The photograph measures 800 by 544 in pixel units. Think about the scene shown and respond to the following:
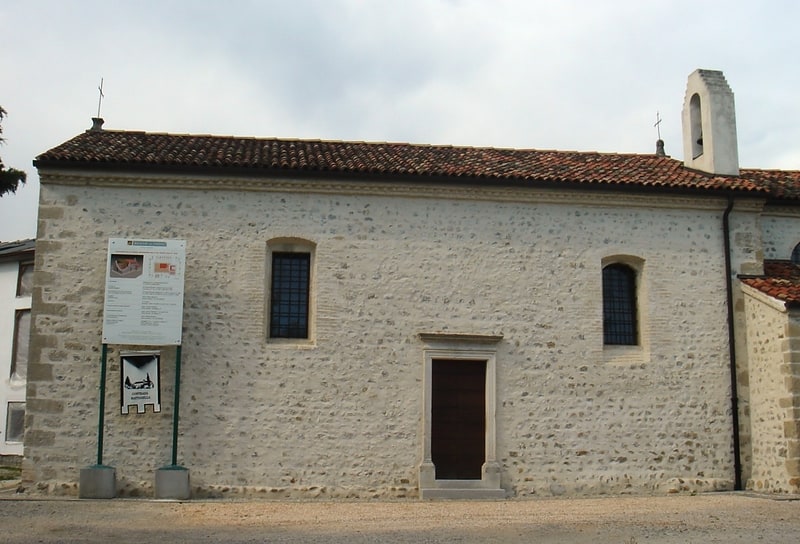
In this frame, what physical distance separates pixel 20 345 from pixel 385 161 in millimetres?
14233

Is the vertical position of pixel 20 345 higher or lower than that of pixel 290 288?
lower

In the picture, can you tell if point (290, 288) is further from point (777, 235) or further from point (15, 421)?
point (15, 421)

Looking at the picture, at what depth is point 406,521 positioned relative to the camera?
10.5 meters

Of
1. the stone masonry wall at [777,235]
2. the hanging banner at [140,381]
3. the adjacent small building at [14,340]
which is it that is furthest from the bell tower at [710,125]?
the adjacent small building at [14,340]

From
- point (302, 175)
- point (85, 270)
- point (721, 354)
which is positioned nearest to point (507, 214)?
point (302, 175)

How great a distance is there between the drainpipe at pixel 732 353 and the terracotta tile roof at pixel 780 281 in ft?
1.09

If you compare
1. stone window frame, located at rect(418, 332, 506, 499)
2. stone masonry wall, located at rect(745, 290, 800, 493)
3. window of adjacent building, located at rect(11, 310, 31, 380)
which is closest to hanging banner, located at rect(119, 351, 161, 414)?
stone window frame, located at rect(418, 332, 506, 499)

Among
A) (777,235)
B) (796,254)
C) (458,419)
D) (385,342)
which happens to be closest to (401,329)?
(385,342)

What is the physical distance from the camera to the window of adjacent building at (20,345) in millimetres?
22672

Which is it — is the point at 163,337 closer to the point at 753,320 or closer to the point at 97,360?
the point at 97,360

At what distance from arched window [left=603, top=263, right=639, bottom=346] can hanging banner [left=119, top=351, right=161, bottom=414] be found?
8095 millimetres

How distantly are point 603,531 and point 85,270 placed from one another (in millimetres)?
9442

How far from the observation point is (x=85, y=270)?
1343 centimetres

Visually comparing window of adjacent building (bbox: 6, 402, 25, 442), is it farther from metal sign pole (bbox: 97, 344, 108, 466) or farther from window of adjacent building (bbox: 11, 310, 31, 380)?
metal sign pole (bbox: 97, 344, 108, 466)
